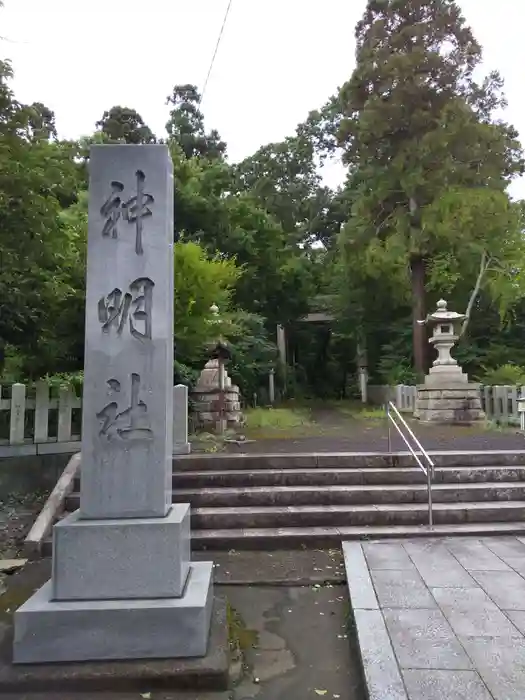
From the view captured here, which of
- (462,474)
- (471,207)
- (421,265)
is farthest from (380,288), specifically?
(462,474)

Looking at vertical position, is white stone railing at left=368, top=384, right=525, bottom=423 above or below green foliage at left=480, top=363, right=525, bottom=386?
below

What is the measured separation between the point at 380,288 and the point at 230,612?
52.3ft

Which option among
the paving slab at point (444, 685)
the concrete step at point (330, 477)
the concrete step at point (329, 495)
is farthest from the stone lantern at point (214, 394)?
→ the paving slab at point (444, 685)

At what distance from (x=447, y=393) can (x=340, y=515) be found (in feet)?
25.6

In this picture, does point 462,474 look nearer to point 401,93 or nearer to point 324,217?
point 401,93

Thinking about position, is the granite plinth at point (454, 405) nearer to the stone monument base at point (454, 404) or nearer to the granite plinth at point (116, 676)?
the stone monument base at point (454, 404)

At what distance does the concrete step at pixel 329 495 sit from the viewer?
229 inches

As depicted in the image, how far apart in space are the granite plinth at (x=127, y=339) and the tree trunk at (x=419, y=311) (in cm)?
1467

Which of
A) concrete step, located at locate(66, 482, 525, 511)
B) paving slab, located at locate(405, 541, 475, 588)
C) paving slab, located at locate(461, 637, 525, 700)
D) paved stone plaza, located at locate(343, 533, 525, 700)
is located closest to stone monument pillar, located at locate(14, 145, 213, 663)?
paved stone plaza, located at locate(343, 533, 525, 700)

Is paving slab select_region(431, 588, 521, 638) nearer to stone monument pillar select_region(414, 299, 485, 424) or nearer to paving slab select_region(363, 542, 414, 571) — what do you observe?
paving slab select_region(363, 542, 414, 571)

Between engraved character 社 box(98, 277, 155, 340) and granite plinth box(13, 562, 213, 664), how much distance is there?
1541 mm

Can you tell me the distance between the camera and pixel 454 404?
1231cm

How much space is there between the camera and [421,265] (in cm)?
1728

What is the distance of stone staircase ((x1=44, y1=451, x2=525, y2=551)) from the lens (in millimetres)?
5320
